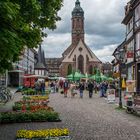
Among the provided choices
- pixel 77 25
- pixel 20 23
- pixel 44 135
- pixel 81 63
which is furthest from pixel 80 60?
pixel 20 23

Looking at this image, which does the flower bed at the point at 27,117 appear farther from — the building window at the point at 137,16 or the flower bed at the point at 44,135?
the building window at the point at 137,16

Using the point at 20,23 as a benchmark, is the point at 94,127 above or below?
below

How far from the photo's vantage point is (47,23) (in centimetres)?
2102

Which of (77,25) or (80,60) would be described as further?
(77,25)

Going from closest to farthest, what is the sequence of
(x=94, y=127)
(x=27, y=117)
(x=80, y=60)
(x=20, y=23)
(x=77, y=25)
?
(x=20, y=23)
(x=94, y=127)
(x=27, y=117)
(x=80, y=60)
(x=77, y=25)

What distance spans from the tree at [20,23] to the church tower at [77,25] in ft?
450

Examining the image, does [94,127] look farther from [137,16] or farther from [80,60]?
[80,60]

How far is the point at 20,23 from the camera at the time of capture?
12.4m

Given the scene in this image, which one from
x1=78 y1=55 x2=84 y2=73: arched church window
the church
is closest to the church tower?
the church

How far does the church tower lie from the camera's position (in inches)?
6275

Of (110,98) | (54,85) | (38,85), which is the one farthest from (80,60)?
(110,98)

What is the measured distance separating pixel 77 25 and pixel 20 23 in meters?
149

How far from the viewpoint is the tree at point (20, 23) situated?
1067 cm

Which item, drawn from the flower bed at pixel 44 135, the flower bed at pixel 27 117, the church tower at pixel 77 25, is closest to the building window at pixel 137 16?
the flower bed at pixel 27 117
